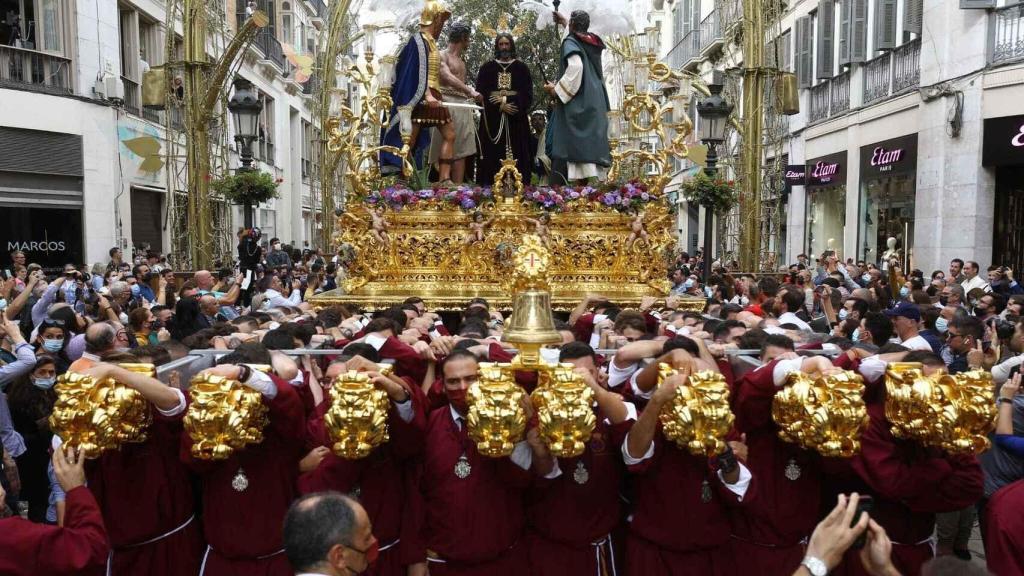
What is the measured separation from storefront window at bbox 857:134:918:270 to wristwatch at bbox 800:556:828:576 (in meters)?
14.9

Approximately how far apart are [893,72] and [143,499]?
18131 mm

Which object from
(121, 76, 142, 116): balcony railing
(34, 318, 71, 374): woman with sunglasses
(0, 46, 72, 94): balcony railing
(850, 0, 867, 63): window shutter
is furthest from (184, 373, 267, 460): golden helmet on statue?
(850, 0, 867, 63): window shutter

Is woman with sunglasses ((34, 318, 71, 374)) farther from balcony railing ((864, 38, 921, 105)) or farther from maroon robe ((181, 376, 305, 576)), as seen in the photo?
balcony railing ((864, 38, 921, 105))

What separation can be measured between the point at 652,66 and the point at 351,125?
343cm

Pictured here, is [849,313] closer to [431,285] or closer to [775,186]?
[431,285]

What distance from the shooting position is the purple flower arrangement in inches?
360

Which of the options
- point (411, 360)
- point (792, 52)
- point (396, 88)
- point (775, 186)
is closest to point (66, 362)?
point (411, 360)

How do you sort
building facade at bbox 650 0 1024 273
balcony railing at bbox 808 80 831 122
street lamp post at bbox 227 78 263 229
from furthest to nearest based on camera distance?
balcony railing at bbox 808 80 831 122 → building facade at bbox 650 0 1024 273 → street lamp post at bbox 227 78 263 229

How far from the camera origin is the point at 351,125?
9.48 m

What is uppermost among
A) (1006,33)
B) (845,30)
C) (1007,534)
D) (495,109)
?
(845,30)

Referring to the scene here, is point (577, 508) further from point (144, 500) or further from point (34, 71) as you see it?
point (34, 71)

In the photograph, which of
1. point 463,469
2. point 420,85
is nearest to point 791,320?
point 463,469

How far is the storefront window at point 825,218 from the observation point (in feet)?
70.2

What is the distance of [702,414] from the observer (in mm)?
3379
